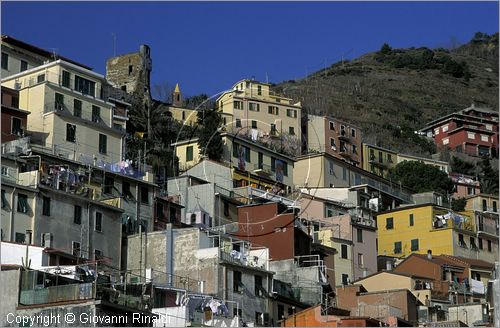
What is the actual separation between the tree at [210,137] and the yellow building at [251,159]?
1.76 feet

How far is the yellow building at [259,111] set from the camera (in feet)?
364

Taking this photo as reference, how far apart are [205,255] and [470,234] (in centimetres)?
3648

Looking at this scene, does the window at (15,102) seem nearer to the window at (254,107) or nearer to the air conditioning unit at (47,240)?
the air conditioning unit at (47,240)

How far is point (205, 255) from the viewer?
5769 cm

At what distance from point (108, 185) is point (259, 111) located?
49183 mm

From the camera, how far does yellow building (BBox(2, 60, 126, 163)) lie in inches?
2790

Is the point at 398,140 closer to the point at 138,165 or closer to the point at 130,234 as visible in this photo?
the point at 138,165

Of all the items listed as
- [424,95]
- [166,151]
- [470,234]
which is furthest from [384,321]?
[424,95]

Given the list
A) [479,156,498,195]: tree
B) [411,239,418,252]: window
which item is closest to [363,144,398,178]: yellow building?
[479,156,498,195]: tree

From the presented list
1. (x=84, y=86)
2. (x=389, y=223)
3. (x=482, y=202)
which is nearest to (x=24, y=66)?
(x=84, y=86)

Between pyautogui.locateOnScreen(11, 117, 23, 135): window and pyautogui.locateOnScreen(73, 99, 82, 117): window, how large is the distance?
477 centimetres

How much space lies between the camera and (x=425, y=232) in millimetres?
88688

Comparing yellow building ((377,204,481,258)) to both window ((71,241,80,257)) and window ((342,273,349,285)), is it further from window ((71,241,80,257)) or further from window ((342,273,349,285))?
window ((71,241,80,257))

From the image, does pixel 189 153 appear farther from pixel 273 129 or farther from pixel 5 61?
pixel 273 129
